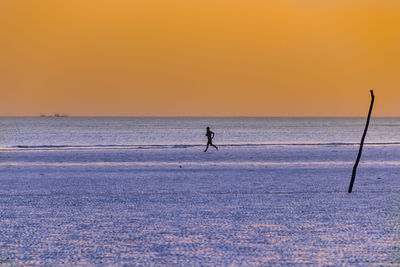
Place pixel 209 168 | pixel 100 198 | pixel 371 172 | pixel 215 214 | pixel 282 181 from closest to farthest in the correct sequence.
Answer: pixel 215 214, pixel 100 198, pixel 282 181, pixel 371 172, pixel 209 168

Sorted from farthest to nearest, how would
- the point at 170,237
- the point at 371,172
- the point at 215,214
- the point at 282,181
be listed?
1. the point at 371,172
2. the point at 282,181
3. the point at 215,214
4. the point at 170,237

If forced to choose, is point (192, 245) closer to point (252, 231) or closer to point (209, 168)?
point (252, 231)

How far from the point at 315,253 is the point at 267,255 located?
76cm

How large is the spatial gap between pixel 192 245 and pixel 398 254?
3.23 m

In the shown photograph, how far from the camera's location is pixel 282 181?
784 inches

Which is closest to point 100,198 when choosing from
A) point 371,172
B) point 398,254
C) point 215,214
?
point 215,214

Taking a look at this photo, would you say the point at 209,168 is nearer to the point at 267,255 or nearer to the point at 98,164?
the point at 98,164

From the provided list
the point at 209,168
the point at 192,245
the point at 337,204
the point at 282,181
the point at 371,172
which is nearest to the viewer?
the point at 192,245

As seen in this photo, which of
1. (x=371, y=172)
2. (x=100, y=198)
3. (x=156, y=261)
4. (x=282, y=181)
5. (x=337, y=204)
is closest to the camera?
(x=156, y=261)

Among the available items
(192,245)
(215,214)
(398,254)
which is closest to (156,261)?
(192,245)

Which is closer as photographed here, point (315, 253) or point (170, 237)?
point (315, 253)

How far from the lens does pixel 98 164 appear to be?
2838 cm

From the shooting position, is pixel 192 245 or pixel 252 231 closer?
pixel 192 245

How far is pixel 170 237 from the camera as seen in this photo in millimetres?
9938
